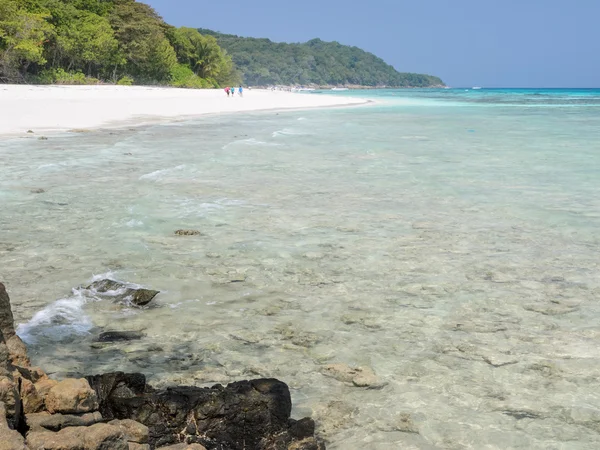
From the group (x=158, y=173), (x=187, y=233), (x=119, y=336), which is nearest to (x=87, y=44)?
(x=158, y=173)

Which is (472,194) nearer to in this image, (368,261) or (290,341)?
(368,261)

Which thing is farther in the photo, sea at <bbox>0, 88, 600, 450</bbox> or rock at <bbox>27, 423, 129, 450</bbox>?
sea at <bbox>0, 88, 600, 450</bbox>

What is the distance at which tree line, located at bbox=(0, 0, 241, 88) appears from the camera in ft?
167

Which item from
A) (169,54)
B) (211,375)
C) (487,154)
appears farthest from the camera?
(169,54)

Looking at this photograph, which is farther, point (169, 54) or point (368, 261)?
point (169, 54)

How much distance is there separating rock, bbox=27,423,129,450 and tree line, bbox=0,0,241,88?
176ft

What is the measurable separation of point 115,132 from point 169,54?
203 feet

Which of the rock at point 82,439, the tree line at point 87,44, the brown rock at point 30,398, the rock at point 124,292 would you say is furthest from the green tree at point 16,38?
the rock at point 82,439

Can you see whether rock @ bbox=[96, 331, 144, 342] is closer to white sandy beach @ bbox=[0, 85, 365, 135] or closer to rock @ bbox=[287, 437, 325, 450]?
rock @ bbox=[287, 437, 325, 450]

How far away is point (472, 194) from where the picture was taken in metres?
11.2

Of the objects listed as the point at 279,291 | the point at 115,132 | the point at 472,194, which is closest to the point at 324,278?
the point at 279,291

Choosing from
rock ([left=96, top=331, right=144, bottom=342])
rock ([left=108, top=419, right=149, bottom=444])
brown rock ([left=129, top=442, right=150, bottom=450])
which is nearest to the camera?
brown rock ([left=129, top=442, right=150, bottom=450])

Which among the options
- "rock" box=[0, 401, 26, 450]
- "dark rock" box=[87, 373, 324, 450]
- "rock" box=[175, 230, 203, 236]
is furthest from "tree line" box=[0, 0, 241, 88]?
"rock" box=[0, 401, 26, 450]

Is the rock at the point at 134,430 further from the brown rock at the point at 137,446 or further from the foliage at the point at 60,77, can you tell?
the foliage at the point at 60,77
